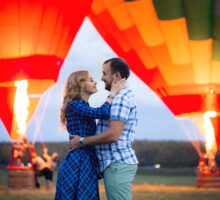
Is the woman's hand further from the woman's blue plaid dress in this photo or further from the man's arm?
the man's arm

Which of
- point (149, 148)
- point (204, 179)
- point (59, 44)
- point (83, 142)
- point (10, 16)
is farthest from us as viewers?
point (149, 148)

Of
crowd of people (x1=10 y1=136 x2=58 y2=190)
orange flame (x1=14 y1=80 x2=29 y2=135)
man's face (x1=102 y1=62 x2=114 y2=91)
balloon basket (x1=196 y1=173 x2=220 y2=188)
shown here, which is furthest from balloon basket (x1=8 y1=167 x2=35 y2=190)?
man's face (x1=102 y1=62 x2=114 y2=91)

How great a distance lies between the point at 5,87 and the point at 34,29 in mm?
999

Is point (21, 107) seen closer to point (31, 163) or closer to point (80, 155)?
point (31, 163)

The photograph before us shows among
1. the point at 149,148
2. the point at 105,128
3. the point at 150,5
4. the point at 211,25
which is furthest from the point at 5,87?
the point at 149,148

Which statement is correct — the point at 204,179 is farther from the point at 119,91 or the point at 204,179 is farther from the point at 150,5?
the point at 119,91

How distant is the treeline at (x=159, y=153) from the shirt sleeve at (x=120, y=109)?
15.8m

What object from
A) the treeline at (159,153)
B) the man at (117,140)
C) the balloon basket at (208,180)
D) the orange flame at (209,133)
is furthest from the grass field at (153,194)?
the treeline at (159,153)

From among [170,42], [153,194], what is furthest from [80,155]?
[170,42]

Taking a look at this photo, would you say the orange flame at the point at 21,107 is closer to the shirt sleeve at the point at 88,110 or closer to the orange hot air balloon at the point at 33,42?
the orange hot air balloon at the point at 33,42

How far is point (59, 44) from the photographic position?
22.5 ft

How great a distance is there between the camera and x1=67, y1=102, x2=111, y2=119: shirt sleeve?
2145 millimetres

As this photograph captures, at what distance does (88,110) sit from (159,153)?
17.4m

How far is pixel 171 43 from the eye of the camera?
793 centimetres
